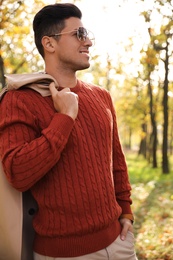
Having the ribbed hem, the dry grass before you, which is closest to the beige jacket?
the ribbed hem

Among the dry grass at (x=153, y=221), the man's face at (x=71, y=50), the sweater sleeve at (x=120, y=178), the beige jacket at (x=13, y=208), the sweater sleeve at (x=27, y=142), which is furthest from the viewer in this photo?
the dry grass at (x=153, y=221)

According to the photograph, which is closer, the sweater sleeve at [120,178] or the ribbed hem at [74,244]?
the ribbed hem at [74,244]

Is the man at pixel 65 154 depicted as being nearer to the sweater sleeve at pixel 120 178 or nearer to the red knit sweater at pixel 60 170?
the red knit sweater at pixel 60 170

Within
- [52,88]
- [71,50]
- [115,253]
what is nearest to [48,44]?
[71,50]

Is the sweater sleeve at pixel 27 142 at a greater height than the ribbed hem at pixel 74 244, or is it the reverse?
the sweater sleeve at pixel 27 142

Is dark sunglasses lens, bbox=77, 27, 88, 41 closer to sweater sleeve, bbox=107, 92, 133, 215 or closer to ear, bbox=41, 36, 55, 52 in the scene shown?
ear, bbox=41, 36, 55, 52

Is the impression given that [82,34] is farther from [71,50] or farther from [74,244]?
[74,244]

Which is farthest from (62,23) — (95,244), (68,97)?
(95,244)

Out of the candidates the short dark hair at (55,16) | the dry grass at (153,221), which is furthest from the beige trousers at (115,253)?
the dry grass at (153,221)

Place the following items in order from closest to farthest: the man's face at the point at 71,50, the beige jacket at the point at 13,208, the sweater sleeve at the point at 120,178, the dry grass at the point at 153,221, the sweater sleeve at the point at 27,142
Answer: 1. the sweater sleeve at the point at 27,142
2. the beige jacket at the point at 13,208
3. the man's face at the point at 71,50
4. the sweater sleeve at the point at 120,178
5. the dry grass at the point at 153,221

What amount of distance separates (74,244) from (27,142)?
0.69 metres

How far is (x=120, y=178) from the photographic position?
2.81 metres

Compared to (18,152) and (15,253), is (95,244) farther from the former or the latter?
(18,152)

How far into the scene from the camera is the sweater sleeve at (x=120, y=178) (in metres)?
2.77
